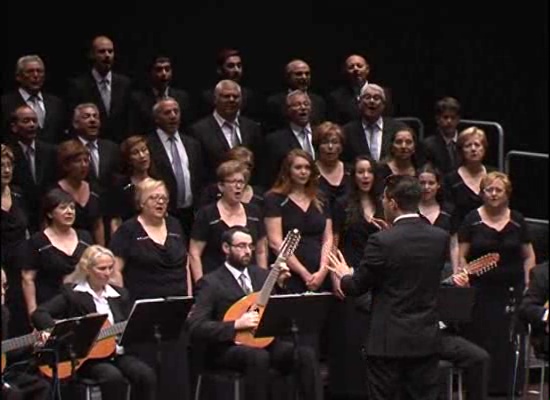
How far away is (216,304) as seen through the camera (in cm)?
775

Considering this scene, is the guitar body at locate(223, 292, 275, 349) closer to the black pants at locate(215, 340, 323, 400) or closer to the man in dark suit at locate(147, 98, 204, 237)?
the black pants at locate(215, 340, 323, 400)

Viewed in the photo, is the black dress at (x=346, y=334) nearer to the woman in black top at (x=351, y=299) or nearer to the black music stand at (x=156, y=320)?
the woman in black top at (x=351, y=299)

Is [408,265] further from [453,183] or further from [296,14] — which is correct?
[296,14]

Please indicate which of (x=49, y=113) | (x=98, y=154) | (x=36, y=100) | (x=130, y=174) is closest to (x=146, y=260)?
(x=130, y=174)

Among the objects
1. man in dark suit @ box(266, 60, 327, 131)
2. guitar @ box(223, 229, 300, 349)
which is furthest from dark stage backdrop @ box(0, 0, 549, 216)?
guitar @ box(223, 229, 300, 349)

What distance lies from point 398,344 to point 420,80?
3.51m

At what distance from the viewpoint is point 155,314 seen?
748cm

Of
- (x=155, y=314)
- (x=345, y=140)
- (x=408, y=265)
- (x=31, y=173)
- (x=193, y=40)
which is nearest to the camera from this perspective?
(x=408, y=265)

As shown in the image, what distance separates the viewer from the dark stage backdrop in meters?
9.50

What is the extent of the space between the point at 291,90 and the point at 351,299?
4.23 ft

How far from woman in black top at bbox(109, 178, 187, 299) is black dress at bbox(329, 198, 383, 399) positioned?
2.94ft

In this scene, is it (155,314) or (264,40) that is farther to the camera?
(264,40)

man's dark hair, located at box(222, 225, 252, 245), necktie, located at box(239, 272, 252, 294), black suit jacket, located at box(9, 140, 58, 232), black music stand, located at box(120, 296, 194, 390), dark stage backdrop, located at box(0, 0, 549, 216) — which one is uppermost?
dark stage backdrop, located at box(0, 0, 549, 216)

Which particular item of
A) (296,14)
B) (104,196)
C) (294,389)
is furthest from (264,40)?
(294,389)
